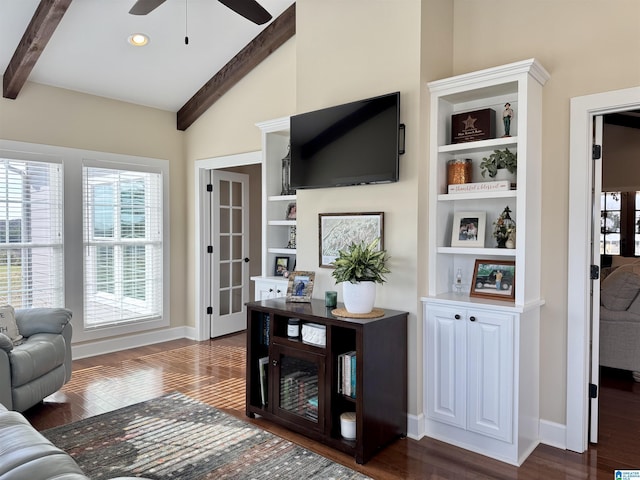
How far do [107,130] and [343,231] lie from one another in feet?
10.2

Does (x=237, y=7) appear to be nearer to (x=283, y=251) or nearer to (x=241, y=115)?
(x=241, y=115)

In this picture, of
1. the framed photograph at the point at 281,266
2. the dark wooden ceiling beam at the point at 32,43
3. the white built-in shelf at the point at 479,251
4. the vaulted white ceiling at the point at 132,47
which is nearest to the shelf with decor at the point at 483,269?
the white built-in shelf at the point at 479,251

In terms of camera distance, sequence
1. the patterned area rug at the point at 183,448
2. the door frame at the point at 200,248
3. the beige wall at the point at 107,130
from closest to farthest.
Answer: the patterned area rug at the point at 183,448
the beige wall at the point at 107,130
the door frame at the point at 200,248

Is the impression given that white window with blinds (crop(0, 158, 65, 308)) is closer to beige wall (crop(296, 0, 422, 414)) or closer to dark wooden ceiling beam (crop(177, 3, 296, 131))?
dark wooden ceiling beam (crop(177, 3, 296, 131))

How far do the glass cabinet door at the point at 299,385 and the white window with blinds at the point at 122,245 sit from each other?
272cm

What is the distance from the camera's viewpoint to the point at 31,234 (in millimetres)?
4441

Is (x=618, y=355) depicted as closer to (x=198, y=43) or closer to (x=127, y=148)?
(x=198, y=43)

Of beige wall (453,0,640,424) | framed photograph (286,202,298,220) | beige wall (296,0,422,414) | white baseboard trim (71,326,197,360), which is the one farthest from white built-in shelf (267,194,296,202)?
white baseboard trim (71,326,197,360)

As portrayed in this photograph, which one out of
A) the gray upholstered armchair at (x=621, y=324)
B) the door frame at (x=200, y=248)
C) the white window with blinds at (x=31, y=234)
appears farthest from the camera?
the door frame at (x=200, y=248)

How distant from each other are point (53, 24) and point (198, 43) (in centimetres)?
125

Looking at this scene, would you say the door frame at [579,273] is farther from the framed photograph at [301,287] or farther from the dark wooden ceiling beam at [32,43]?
the dark wooden ceiling beam at [32,43]

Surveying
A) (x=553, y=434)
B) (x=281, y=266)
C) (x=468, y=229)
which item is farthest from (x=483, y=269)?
(x=281, y=266)

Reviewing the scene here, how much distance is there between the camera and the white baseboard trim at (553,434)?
287cm

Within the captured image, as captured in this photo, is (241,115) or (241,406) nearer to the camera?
(241,406)
